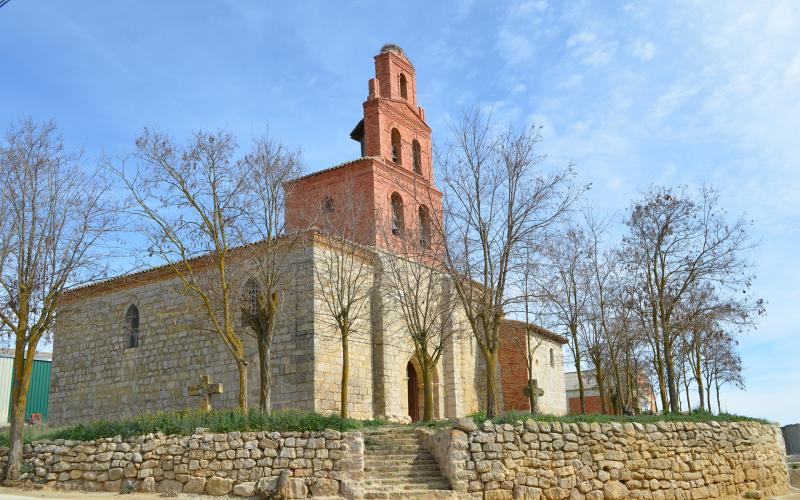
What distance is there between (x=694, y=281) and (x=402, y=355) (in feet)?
30.6

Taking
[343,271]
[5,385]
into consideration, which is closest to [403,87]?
[343,271]

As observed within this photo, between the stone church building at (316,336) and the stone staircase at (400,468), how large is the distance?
4.14m

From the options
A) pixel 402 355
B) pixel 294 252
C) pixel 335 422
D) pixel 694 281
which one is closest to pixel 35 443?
pixel 335 422

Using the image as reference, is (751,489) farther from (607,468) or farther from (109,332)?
(109,332)

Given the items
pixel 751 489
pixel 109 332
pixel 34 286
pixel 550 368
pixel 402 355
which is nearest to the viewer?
pixel 34 286

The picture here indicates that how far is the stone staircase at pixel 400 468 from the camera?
1284 centimetres

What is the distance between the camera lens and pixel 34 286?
1488cm

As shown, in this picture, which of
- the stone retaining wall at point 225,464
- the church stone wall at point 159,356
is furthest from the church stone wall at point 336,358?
Answer: the stone retaining wall at point 225,464

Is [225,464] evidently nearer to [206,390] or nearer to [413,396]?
[206,390]

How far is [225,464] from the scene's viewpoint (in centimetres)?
1305

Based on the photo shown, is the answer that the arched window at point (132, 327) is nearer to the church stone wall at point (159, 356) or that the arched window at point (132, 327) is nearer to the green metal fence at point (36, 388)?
the church stone wall at point (159, 356)

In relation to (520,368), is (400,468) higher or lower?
lower

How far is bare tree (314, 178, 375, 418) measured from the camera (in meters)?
19.5

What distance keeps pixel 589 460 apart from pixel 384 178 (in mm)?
13646
